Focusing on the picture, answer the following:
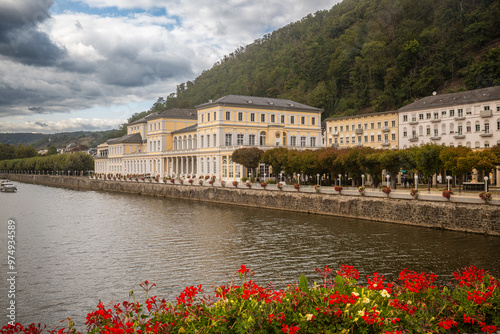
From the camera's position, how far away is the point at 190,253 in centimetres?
2703

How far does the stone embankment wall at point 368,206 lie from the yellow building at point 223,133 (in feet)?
36.6

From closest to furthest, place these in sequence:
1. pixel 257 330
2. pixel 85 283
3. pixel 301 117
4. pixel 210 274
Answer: pixel 257 330 < pixel 85 283 < pixel 210 274 < pixel 301 117

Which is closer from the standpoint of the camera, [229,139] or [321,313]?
[321,313]

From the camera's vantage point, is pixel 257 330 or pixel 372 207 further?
pixel 372 207

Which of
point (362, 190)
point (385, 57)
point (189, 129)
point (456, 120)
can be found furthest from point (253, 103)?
point (362, 190)

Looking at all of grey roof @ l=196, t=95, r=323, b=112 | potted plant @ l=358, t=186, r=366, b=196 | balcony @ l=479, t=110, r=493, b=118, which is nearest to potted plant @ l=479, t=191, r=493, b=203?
potted plant @ l=358, t=186, r=366, b=196

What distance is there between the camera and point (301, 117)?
298 ft

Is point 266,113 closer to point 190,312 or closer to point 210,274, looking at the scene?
point 210,274

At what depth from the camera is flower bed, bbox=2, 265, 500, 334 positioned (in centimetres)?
877

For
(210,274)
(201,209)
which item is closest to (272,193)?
(201,209)

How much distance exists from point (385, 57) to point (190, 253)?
295 ft

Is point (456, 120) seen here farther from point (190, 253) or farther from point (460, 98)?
point (190, 253)

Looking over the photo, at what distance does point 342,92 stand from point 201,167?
53.3m

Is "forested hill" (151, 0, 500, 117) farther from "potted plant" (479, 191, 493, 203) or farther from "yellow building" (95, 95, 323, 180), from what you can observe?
"potted plant" (479, 191, 493, 203)
